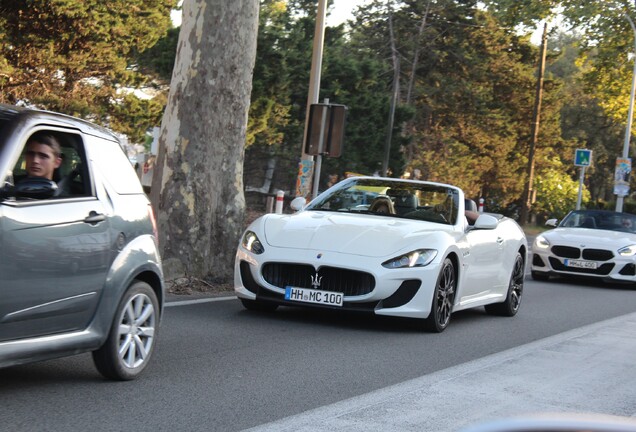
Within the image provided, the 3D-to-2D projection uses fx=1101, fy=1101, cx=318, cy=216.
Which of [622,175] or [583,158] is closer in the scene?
[583,158]

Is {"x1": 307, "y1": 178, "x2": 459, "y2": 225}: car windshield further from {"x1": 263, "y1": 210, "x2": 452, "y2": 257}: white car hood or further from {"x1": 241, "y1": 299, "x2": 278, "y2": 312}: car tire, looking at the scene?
{"x1": 241, "y1": 299, "x2": 278, "y2": 312}: car tire

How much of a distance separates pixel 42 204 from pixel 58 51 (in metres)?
26.6

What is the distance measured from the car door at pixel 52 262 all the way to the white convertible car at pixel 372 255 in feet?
11.7

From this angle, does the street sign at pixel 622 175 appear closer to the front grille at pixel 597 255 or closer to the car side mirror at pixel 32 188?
the front grille at pixel 597 255

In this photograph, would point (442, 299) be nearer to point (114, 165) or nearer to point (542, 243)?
point (114, 165)

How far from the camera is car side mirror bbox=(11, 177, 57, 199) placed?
18.3 feet

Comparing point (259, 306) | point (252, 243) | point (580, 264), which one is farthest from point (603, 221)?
point (252, 243)

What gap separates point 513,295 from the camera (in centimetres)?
1250

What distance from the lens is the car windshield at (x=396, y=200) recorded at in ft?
35.9

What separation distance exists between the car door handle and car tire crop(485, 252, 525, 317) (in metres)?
6.87

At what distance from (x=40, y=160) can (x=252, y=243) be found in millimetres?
4044

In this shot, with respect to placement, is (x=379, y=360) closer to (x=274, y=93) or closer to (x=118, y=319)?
(x=118, y=319)

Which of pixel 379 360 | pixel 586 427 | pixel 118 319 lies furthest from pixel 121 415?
pixel 586 427

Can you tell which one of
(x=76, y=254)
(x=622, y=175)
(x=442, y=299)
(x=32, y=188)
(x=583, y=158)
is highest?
(x=583, y=158)
